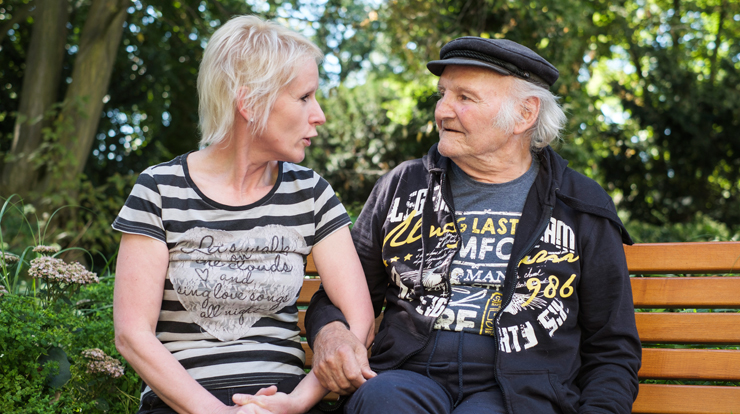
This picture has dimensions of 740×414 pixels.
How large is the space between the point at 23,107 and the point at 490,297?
6047 mm

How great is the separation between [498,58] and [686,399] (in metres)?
1.45

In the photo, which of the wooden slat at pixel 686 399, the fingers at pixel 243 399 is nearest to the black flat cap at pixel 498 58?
the wooden slat at pixel 686 399

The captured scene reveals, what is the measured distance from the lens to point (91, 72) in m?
6.36

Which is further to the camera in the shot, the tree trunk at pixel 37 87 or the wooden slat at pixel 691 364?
the tree trunk at pixel 37 87

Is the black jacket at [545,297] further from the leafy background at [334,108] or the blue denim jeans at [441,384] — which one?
the leafy background at [334,108]

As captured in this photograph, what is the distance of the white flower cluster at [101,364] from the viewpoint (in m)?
2.30

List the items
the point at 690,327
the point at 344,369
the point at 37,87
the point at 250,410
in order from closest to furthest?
1. the point at 250,410
2. the point at 344,369
3. the point at 690,327
4. the point at 37,87

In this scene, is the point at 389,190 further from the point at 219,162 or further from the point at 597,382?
the point at 597,382

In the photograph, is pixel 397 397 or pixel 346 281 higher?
pixel 346 281

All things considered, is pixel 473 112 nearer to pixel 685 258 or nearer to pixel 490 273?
pixel 490 273

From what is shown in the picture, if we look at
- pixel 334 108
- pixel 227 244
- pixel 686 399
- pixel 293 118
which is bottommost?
pixel 686 399

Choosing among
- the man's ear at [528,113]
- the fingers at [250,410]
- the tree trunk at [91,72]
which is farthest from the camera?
the tree trunk at [91,72]

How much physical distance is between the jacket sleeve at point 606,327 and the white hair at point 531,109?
43cm

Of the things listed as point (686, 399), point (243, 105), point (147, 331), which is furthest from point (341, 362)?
point (686, 399)
